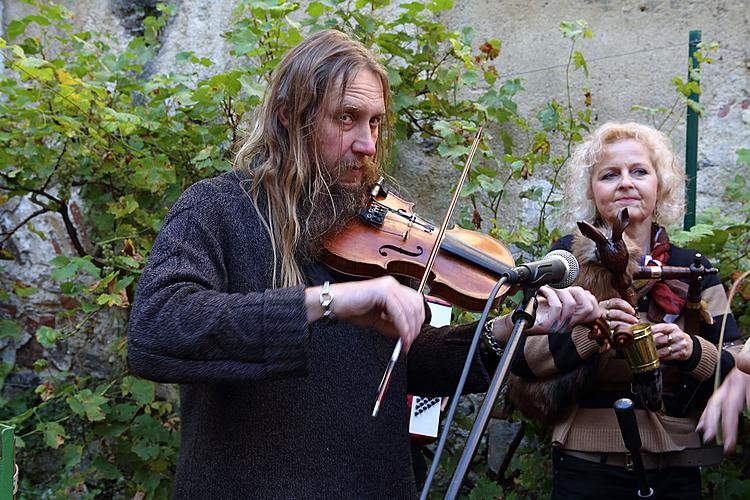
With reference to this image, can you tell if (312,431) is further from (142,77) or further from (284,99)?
(142,77)

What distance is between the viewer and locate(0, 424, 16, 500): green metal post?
50.1 inches

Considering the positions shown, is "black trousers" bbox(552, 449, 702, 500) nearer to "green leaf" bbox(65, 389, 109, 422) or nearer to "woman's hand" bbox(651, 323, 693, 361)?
"woman's hand" bbox(651, 323, 693, 361)

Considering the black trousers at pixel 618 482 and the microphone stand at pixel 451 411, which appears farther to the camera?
the black trousers at pixel 618 482

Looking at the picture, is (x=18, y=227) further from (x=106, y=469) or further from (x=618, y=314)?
(x=618, y=314)

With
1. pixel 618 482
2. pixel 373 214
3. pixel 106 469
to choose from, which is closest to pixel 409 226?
pixel 373 214

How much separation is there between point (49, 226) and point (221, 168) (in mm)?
1205

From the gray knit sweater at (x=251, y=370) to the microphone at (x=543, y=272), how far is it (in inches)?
12.6

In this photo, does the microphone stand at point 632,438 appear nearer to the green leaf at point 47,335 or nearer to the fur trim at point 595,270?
the fur trim at point 595,270

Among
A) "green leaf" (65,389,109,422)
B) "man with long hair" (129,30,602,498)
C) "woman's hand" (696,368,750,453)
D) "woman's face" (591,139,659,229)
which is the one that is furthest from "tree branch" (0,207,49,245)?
"woman's hand" (696,368,750,453)

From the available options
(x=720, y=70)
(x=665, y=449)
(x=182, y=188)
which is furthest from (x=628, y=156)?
(x=182, y=188)

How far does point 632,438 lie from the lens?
1.77m

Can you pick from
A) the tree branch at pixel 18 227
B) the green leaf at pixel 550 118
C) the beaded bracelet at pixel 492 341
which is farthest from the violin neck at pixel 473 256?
the tree branch at pixel 18 227

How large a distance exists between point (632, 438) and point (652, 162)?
92cm

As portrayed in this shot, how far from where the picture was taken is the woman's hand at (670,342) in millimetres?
1968
